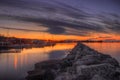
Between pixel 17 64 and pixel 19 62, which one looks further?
pixel 19 62

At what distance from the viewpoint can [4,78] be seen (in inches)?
1280

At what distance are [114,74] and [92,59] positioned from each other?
5.15m

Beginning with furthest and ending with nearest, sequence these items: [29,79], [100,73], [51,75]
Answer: [29,79] < [51,75] < [100,73]

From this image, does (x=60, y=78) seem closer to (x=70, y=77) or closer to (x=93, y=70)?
(x=70, y=77)

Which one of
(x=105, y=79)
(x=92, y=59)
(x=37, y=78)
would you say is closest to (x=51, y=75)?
(x=37, y=78)

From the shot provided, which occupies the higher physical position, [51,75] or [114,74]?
[114,74]

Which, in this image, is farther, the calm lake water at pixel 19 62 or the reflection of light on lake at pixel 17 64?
the calm lake water at pixel 19 62

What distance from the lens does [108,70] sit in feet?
50.3

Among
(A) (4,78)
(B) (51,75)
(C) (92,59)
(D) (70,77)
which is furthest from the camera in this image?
(A) (4,78)

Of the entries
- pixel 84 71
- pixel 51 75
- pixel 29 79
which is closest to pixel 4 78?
pixel 29 79

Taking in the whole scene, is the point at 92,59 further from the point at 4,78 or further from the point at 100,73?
the point at 4,78

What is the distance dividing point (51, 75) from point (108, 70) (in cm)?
1108

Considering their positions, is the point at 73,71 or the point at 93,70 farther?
the point at 73,71

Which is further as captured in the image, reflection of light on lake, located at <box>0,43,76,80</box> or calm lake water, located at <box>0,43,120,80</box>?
calm lake water, located at <box>0,43,120,80</box>
